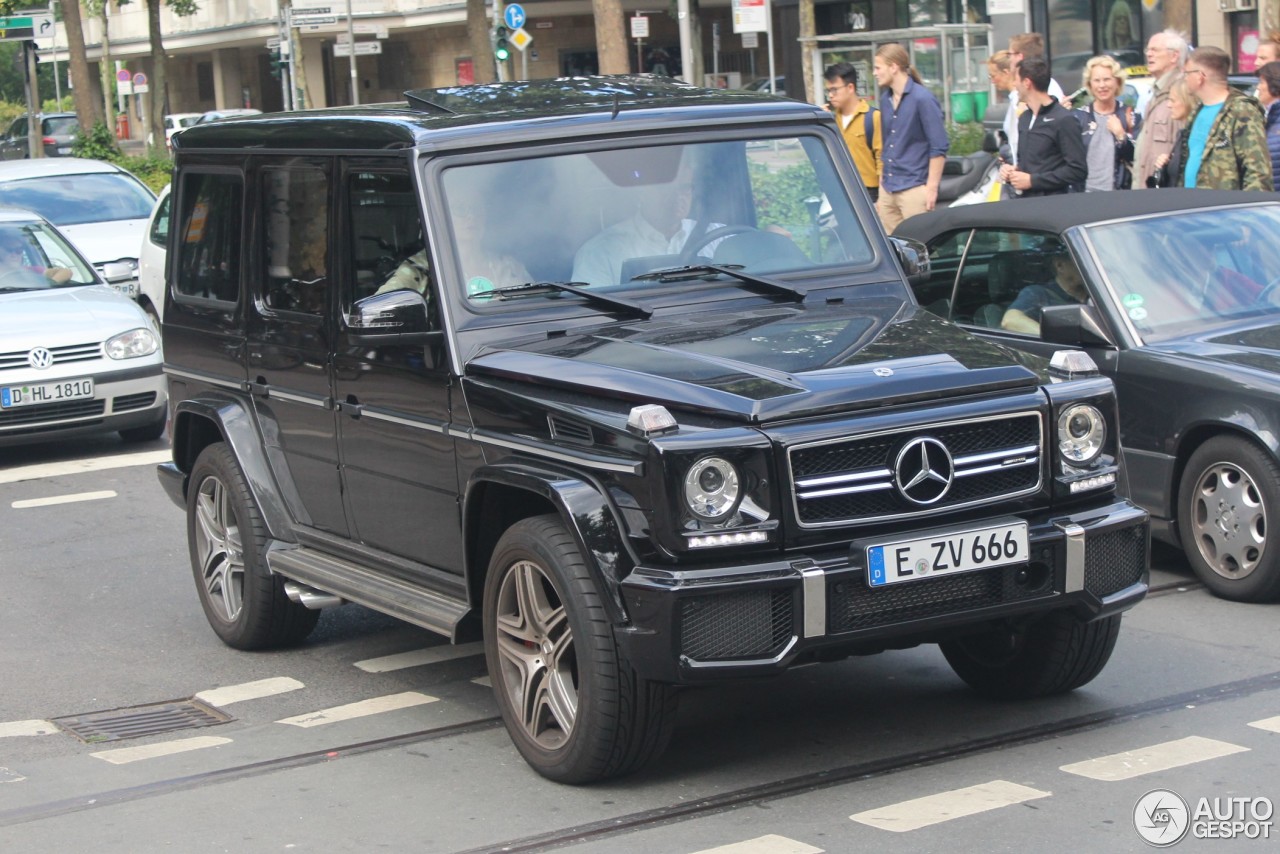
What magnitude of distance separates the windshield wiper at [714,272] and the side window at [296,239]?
51.4 inches

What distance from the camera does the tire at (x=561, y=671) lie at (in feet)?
16.6

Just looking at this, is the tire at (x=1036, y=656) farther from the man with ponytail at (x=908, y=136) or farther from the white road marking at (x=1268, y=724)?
the man with ponytail at (x=908, y=136)

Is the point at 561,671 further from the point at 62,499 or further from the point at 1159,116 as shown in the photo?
the point at 1159,116

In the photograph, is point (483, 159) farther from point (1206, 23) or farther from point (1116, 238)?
point (1206, 23)

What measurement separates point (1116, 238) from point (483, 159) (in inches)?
134

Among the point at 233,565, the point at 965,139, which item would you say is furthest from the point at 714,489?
the point at 965,139

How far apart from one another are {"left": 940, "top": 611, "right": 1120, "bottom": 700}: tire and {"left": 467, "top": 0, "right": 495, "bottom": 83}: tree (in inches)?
1126

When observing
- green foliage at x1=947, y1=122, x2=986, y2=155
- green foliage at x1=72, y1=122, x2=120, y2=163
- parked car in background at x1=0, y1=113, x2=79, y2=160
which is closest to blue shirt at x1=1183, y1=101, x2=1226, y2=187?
green foliage at x1=947, y1=122, x2=986, y2=155

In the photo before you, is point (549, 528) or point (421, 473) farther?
point (421, 473)

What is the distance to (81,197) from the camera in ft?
60.9

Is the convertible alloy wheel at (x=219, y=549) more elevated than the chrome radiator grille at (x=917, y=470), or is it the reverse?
the chrome radiator grille at (x=917, y=470)

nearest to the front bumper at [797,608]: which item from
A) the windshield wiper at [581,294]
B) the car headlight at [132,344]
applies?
the windshield wiper at [581,294]

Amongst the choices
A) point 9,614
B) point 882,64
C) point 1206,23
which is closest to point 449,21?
point 1206,23

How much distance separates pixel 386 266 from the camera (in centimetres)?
631
